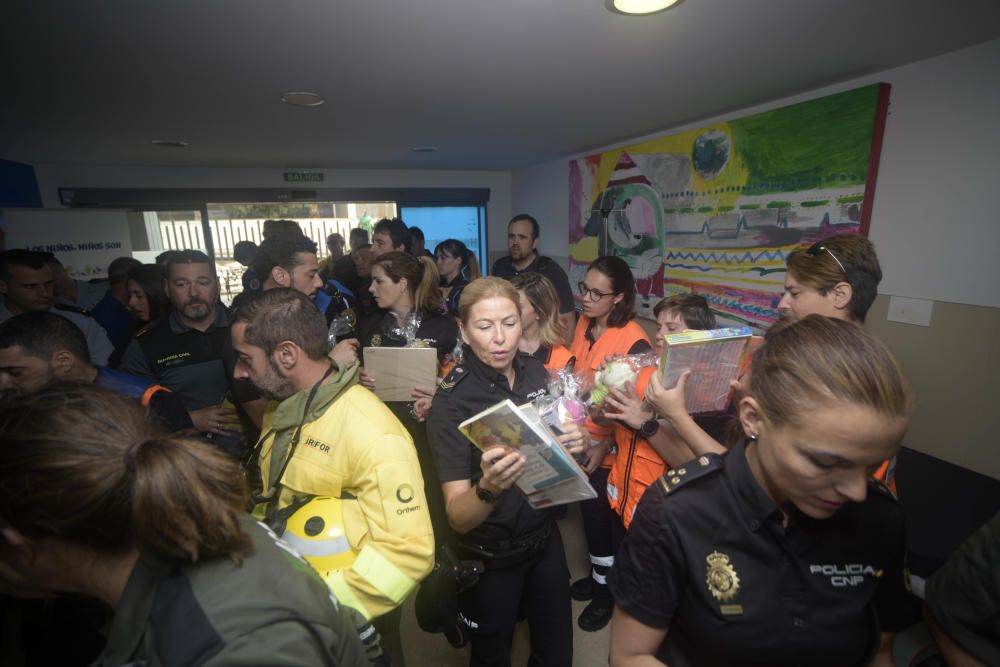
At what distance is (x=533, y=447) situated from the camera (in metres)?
1.19

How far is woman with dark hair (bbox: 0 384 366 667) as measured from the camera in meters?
0.79

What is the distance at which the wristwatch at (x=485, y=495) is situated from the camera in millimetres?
1389

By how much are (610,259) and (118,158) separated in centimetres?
705

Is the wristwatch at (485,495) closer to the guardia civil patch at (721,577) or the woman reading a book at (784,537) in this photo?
the woman reading a book at (784,537)

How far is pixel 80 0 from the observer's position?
1775 millimetres

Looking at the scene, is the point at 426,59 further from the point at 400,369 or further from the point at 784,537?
the point at 784,537

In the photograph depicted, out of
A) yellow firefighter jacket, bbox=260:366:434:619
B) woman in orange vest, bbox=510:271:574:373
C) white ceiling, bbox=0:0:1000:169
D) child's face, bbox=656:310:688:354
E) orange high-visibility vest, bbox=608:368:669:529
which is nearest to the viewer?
yellow firefighter jacket, bbox=260:366:434:619

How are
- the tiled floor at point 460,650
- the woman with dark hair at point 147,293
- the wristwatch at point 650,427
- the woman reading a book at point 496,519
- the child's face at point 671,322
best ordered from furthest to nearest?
the woman with dark hair at point 147,293
the tiled floor at point 460,650
the child's face at point 671,322
the wristwatch at point 650,427
the woman reading a book at point 496,519

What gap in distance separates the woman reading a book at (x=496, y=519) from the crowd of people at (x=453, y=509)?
1cm

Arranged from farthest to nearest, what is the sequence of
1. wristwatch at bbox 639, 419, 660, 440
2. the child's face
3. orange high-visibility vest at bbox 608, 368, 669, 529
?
the child's face → orange high-visibility vest at bbox 608, 368, 669, 529 → wristwatch at bbox 639, 419, 660, 440

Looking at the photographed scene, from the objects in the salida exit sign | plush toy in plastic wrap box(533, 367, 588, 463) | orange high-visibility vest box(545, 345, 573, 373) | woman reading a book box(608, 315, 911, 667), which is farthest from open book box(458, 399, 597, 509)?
the salida exit sign

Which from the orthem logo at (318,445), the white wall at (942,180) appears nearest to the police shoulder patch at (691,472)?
the orthem logo at (318,445)

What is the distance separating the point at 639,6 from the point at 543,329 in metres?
1.69

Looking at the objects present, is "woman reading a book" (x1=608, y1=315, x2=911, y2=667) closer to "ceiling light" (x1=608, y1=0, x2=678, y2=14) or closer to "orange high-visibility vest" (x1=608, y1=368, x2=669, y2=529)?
"orange high-visibility vest" (x1=608, y1=368, x2=669, y2=529)
